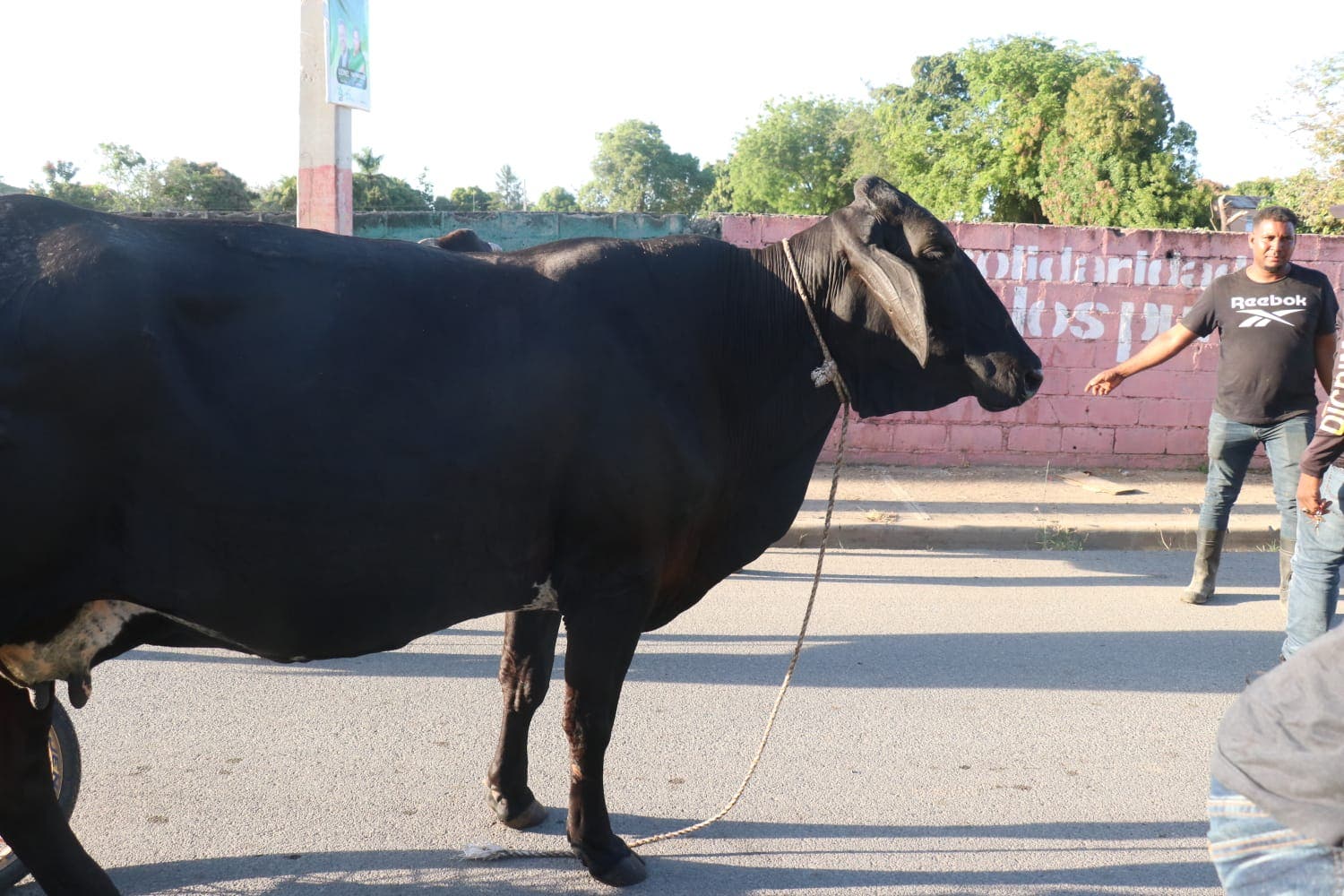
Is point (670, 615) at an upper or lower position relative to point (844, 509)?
upper

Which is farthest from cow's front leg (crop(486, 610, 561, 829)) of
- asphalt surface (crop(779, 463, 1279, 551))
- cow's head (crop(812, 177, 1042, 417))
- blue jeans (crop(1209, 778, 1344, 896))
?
asphalt surface (crop(779, 463, 1279, 551))

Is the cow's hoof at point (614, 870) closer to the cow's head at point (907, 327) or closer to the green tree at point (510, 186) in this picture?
the cow's head at point (907, 327)

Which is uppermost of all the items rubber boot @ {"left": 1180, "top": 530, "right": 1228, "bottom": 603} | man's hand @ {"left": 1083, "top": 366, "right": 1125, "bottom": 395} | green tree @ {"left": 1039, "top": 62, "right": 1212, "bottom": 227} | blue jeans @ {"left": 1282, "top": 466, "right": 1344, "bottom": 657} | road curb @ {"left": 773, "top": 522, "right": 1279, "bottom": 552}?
green tree @ {"left": 1039, "top": 62, "right": 1212, "bottom": 227}

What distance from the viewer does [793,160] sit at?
218 ft

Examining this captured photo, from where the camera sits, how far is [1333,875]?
1.83 meters

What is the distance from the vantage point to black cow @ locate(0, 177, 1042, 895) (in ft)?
7.68

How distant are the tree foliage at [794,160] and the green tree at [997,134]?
17677 mm

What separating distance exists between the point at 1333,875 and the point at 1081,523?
22.2 ft

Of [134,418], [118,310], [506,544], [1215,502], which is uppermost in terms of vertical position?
[118,310]

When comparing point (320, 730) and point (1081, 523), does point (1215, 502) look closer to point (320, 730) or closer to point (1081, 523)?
point (1081, 523)

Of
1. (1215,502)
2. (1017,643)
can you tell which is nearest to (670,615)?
(1017,643)

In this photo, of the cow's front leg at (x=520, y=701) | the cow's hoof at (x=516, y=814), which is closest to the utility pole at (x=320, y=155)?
the cow's front leg at (x=520, y=701)

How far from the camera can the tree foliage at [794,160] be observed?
2586 inches

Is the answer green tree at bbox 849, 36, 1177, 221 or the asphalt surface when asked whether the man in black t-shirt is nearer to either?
the asphalt surface
